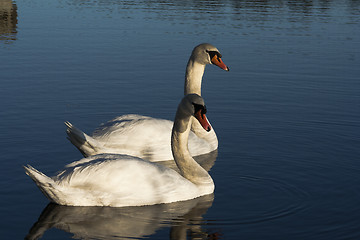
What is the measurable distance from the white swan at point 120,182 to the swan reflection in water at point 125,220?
0.37ft

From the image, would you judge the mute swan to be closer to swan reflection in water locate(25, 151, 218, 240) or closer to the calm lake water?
the calm lake water

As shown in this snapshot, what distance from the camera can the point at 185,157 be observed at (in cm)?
930

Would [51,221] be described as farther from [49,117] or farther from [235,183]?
[49,117]

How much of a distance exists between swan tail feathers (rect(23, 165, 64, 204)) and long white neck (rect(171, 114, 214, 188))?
71.2 inches

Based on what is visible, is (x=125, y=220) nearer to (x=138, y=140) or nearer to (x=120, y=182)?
(x=120, y=182)

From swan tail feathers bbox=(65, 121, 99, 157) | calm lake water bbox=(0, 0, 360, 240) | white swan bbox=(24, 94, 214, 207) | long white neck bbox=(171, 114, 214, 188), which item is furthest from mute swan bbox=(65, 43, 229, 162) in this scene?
white swan bbox=(24, 94, 214, 207)

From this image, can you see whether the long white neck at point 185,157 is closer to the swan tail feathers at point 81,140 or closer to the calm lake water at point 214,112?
the calm lake water at point 214,112

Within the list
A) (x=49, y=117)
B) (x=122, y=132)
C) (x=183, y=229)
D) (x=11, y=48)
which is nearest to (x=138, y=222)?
(x=183, y=229)

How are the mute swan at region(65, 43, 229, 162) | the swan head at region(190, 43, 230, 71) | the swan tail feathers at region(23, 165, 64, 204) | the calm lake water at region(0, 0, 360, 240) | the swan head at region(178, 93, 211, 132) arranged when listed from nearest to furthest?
the swan tail feathers at region(23, 165, 64, 204), the calm lake water at region(0, 0, 360, 240), the swan head at region(178, 93, 211, 132), the mute swan at region(65, 43, 229, 162), the swan head at region(190, 43, 230, 71)

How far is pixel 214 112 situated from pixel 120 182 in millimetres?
5770

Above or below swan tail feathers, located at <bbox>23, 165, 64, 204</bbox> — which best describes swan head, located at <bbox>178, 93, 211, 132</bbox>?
above

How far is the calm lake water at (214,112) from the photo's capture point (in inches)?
322

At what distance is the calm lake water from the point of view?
818cm

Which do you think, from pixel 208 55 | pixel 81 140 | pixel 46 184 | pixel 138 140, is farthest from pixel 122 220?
pixel 208 55
